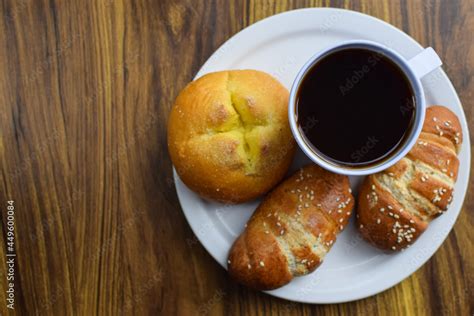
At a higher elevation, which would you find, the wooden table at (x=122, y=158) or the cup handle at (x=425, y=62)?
the cup handle at (x=425, y=62)

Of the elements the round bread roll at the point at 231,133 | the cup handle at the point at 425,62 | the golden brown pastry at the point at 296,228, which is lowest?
the golden brown pastry at the point at 296,228

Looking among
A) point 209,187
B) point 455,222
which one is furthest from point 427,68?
point 209,187

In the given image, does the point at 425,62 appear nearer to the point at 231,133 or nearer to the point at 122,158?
the point at 231,133

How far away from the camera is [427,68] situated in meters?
1.11

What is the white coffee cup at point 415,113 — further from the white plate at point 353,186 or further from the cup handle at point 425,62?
Answer: the white plate at point 353,186

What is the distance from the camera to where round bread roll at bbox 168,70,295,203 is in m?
1.12

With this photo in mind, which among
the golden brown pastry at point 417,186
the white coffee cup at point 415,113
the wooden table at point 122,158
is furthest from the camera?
the wooden table at point 122,158

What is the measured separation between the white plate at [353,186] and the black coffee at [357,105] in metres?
0.17

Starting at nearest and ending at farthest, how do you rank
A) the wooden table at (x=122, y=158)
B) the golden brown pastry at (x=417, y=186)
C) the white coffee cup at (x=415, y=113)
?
1. the white coffee cup at (x=415, y=113)
2. the golden brown pastry at (x=417, y=186)
3. the wooden table at (x=122, y=158)

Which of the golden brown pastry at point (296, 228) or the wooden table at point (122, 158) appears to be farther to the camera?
the wooden table at point (122, 158)

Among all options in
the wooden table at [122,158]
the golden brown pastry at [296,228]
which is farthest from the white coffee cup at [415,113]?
the wooden table at [122,158]

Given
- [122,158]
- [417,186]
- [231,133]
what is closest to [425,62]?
[417,186]

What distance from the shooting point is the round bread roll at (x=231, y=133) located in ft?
3.67

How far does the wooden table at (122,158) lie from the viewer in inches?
52.7
